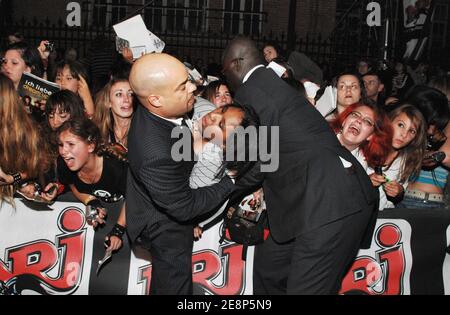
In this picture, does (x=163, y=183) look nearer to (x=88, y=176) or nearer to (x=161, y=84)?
(x=161, y=84)

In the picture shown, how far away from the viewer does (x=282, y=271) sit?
4379 mm

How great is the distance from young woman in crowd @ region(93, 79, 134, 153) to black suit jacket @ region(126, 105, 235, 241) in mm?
1565

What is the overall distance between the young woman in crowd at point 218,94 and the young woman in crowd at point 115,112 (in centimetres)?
94

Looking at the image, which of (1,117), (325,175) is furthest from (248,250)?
(1,117)

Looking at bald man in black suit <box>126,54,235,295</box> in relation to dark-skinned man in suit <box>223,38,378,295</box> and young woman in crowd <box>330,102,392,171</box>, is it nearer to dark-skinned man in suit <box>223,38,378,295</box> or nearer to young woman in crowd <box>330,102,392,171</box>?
dark-skinned man in suit <box>223,38,378,295</box>

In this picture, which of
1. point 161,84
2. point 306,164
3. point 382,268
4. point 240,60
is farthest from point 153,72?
point 382,268

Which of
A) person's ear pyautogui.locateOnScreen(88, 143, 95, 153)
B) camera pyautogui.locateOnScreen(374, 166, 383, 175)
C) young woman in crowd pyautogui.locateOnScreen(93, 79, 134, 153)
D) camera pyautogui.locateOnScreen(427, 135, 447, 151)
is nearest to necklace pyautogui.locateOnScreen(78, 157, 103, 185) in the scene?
person's ear pyautogui.locateOnScreen(88, 143, 95, 153)

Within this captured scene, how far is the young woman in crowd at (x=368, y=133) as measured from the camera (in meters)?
4.96

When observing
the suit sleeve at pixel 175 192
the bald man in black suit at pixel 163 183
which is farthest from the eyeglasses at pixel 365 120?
the suit sleeve at pixel 175 192

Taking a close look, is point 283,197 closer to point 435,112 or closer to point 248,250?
point 248,250

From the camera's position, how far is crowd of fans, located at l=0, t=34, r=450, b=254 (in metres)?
4.65

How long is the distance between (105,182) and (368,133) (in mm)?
2254

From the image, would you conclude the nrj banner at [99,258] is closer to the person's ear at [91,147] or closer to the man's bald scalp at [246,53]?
the person's ear at [91,147]

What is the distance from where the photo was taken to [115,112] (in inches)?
218
